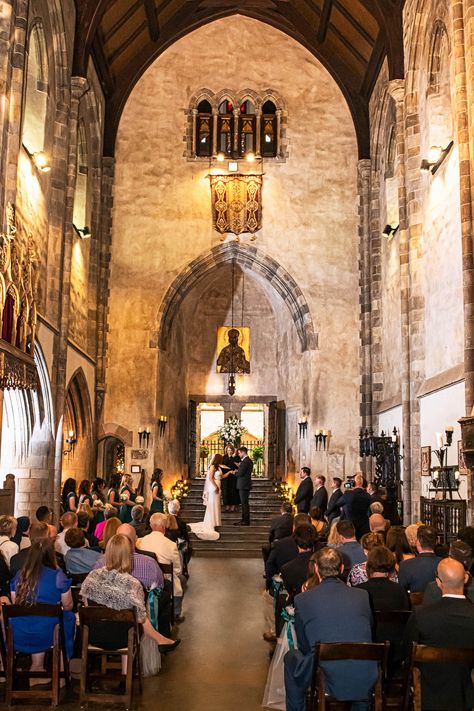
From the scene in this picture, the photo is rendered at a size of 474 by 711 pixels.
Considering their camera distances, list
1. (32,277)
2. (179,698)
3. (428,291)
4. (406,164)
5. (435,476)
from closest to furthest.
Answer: (179,698)
(32,277)
(435,476)
(428,291)
(406,164)

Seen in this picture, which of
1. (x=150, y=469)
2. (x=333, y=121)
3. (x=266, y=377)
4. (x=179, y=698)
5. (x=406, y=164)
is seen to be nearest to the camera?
(x=179, y=698)

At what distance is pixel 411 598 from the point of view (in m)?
5.64

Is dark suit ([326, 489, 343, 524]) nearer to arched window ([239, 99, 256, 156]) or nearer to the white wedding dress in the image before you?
the white wedding dress

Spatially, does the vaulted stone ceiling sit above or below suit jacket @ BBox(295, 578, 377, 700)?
above

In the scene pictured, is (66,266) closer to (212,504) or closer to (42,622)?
(212,504)

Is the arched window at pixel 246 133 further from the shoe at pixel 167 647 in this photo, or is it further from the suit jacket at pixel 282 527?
the shoe at pixel 167 647

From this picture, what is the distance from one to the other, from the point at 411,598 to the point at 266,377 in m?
19.2

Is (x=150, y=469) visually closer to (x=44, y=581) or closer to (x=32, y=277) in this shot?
(x=32, y=277)

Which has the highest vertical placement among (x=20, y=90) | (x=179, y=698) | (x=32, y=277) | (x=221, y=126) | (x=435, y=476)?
(x=221, y=126)

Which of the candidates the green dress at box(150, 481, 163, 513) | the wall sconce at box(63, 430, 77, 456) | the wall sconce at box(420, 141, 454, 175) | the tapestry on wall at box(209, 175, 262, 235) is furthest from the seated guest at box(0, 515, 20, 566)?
the tapestry on wall at box(209, 175, 262, 235)

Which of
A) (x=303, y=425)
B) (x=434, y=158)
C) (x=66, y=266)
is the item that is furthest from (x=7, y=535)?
(x=303, y=425)

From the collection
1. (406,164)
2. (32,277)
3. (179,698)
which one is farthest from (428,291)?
(179,698)

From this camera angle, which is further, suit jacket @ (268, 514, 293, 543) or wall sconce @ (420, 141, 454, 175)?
wall sconce @ (420, 141, 454, 175)

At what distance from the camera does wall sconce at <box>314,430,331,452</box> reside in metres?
19.6
